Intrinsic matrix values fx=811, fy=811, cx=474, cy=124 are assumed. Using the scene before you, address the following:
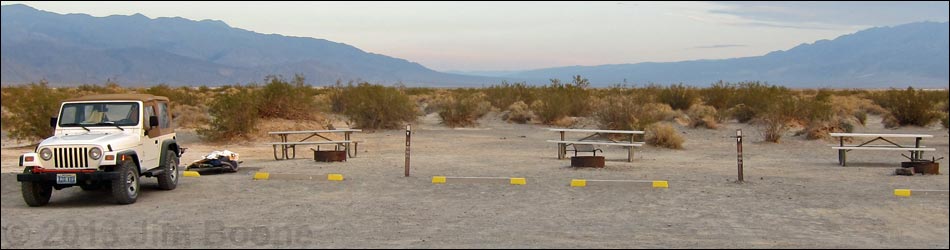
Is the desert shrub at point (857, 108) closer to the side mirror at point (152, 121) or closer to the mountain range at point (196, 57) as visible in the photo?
the side mirror at point (152, 121)

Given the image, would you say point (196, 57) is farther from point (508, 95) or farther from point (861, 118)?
point (861, 118)

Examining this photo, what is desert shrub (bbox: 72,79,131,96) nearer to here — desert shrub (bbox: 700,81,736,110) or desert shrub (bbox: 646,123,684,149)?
desert shrub (bbox: 646,123,684,149)

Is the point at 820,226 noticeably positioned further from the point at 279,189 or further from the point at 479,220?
the point at 279,189

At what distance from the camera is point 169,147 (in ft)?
40.7

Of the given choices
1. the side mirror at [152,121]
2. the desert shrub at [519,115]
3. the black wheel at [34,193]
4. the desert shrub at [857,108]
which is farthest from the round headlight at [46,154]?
the desert shrub at [857,108]

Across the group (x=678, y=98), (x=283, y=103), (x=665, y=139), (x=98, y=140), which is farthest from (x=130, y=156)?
(x=678, y=98)

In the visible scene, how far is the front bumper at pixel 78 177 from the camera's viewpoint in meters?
10.0

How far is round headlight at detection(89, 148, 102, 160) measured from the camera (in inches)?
404

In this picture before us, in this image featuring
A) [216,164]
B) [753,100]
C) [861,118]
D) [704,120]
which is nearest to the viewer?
[216,164]

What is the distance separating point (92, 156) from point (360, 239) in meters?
4.38

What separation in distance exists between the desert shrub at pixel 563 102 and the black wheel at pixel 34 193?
78.6 feet

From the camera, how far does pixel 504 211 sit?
10141mm

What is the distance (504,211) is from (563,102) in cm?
2399

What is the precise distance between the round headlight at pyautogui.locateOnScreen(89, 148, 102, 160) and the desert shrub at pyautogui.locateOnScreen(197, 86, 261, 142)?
1262 cm
